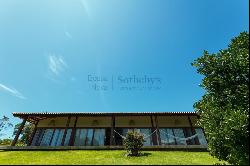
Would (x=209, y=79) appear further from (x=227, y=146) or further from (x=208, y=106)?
(x=227, y=146)

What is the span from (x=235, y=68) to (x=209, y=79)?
144 cm

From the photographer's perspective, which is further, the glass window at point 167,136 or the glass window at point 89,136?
the glass window at point 89,136

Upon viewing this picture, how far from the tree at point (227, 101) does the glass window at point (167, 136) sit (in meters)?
11.3

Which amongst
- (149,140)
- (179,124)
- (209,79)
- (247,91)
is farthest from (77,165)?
(179,124)

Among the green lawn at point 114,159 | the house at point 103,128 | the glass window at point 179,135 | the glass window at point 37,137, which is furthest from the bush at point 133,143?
the glass window at point 37,137

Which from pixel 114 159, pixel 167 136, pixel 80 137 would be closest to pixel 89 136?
pixel 80 137

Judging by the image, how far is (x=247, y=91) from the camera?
33.8 feet

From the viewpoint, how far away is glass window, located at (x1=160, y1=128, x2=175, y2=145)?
23281 millimetres

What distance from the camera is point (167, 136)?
23656 mm

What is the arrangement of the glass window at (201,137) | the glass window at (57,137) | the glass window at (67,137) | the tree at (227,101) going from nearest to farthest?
1. the tree at (227,101)
2. the glass window at (201,137)
3. the glass window at (67,137)
4. the glass window at (57,137)

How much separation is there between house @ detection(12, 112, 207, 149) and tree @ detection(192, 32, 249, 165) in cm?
1109

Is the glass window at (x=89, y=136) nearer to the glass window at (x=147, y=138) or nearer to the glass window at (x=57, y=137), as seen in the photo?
the glass window at (x=57, y=137)

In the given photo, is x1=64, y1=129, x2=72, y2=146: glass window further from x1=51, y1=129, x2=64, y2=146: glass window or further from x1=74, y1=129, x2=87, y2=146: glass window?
x1=74, y1=129, x2=87, y2=146: glass window

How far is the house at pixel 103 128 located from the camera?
76.2 ft
